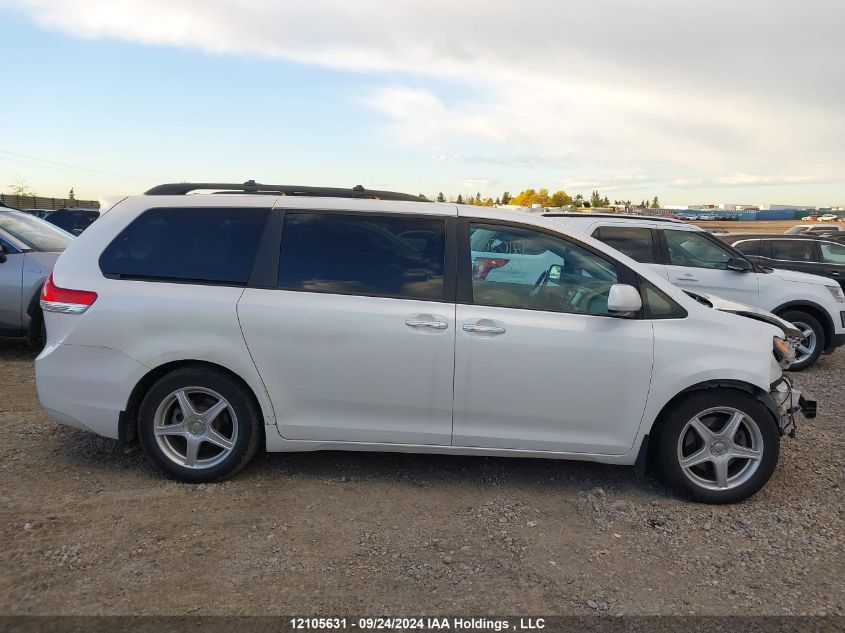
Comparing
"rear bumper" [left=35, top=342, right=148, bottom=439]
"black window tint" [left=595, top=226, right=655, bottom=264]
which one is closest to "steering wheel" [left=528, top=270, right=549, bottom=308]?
"rear bumper" [left=35, top=342, right=148, bottom=439]

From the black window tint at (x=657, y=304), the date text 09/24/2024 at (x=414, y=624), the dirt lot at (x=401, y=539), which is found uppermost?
the black window tint at (x=657, y=304)

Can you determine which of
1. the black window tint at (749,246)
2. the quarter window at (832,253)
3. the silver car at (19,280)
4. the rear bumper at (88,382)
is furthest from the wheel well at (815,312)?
the silver car at (19,280)

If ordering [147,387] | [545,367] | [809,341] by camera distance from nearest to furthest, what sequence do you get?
1. [545,367]
2. [147,387]
3. [809,341]

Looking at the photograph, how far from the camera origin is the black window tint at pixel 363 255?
3.82 meters

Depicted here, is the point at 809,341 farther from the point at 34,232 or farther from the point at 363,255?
the point at 34,232

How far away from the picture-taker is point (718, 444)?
12.5 feet

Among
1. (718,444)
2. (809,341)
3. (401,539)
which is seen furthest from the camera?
(809,341)

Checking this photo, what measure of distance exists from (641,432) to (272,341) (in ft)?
7.62

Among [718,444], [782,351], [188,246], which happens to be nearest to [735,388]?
[718,444]

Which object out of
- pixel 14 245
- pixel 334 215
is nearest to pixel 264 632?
pixel 334 215

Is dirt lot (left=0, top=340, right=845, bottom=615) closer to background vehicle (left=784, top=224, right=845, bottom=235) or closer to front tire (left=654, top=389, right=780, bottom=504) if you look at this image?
front tire (left=654, top=389, right=780, bottom=504)

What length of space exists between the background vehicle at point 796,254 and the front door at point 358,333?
936 cm

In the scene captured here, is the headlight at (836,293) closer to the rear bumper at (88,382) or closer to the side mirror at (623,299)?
the side mirror at (623,299)

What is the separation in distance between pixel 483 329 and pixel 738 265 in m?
5.89
